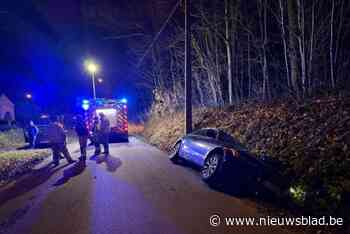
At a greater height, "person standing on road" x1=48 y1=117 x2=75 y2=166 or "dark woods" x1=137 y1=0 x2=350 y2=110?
"dark woods" x1=137 y1=0 x2=350 y2=110

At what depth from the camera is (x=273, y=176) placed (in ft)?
22.0

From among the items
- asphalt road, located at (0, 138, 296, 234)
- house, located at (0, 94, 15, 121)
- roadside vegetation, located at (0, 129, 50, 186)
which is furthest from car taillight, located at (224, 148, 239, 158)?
house, located at (0, 94, 15, 121)

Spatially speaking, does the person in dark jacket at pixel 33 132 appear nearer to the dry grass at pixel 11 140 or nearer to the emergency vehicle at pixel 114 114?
the dry grass at pixel 11 140

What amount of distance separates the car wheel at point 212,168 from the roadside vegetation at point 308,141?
167 centimetres

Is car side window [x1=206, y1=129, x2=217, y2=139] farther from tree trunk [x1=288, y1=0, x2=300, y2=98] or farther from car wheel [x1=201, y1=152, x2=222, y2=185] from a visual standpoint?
tree trunk [x1=288, y1=0, x2=300, y2=98]

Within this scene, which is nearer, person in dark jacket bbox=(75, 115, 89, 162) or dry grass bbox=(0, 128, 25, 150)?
person in dark jacket bbox=(75, 115, 89, 162)

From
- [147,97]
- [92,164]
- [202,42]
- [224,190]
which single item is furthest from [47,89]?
[224,190]

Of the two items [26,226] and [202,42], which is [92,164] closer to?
[26,226]

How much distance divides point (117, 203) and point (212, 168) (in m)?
2.80

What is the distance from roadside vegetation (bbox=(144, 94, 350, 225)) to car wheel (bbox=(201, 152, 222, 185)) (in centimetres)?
167

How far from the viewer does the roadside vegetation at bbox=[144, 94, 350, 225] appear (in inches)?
217

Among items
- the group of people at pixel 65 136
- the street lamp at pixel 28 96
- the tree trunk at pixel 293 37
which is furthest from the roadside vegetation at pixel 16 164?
the street lamp at pixel 28 96

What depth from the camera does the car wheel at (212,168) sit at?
7.24 m

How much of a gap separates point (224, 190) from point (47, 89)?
257ft
